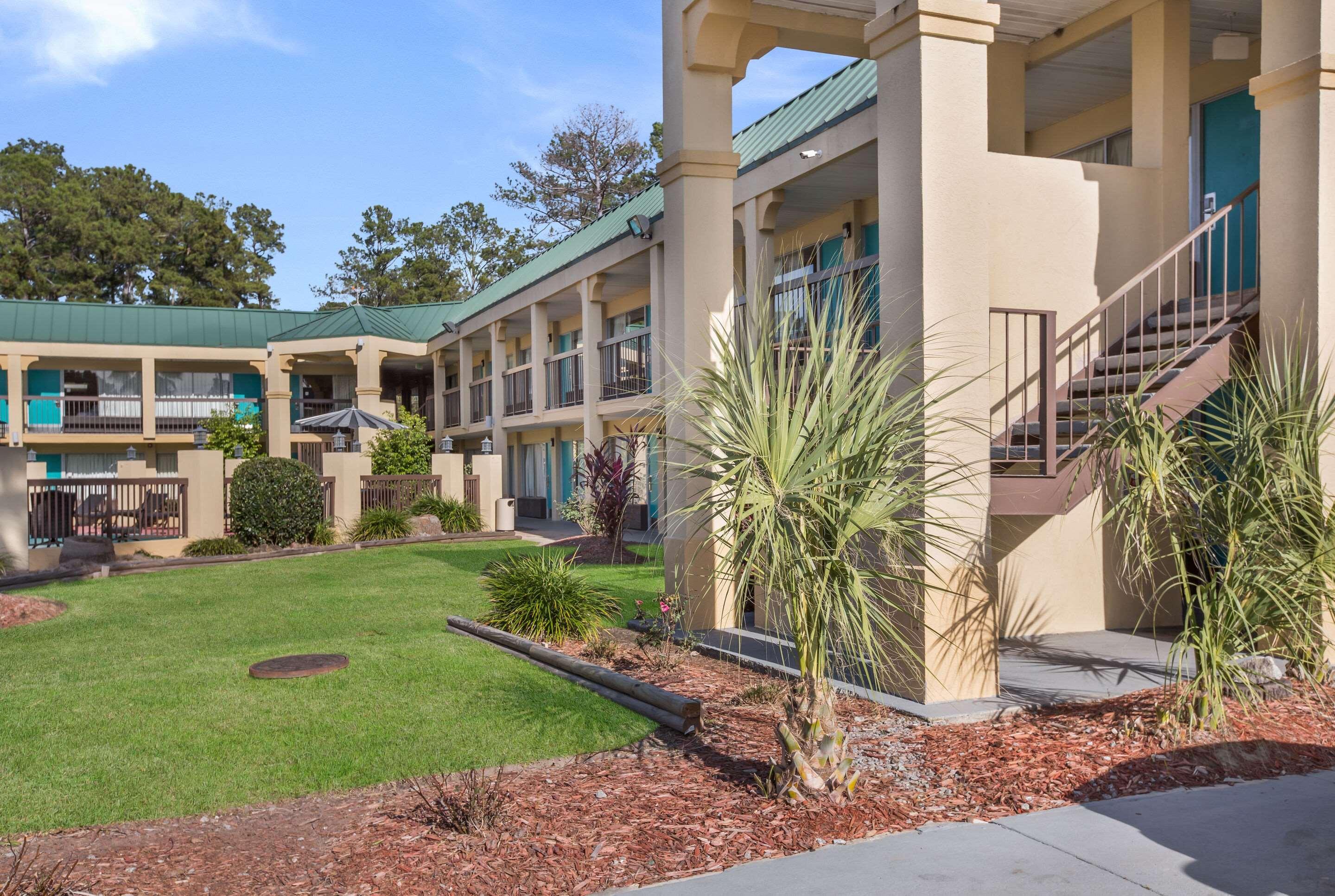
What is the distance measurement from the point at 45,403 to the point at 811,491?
115 feet

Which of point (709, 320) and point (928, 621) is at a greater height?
point (709, 320)

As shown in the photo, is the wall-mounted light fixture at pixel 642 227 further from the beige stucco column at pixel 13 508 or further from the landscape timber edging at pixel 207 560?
the beige stucco column at pixel 13 508

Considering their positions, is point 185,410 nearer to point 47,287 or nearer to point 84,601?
point 47,287

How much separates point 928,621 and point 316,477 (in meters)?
15.1

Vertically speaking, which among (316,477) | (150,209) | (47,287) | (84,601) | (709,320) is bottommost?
(84,601)

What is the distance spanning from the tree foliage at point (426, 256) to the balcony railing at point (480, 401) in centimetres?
2069

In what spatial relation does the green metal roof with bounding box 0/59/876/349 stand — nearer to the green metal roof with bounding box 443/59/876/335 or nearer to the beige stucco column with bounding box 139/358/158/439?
the green metal roof with bounding box 443/59/876/335

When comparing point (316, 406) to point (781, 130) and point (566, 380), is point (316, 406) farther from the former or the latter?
point (781, 130)

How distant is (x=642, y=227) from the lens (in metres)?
18.3

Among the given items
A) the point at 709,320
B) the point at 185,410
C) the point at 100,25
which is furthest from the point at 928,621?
the point at 185,410

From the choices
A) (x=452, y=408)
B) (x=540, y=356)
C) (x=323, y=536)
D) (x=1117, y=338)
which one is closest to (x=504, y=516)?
(x=323, y=536)

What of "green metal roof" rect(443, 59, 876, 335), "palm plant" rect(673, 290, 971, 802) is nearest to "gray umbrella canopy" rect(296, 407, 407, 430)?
"green metal roof" rect(443, 59, 876, 335)

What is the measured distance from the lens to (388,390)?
39625 millimetres

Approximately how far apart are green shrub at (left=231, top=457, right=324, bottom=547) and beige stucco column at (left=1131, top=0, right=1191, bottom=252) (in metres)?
14.5
